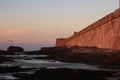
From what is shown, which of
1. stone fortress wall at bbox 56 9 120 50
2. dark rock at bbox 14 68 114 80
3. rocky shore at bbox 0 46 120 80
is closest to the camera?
dark rock at bbox 14 68 114 80

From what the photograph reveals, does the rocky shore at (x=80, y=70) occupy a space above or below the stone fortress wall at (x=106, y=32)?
below

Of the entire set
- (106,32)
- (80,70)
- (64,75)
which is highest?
(106,32)

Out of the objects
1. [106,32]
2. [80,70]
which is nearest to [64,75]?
[80,70]

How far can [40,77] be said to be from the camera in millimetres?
12859

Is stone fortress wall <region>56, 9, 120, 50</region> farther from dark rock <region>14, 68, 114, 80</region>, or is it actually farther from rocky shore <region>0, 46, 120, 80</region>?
dark rock <region>14, 68, 114, 80</region>

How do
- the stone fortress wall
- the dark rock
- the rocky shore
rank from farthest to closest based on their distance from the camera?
the stone fortress wall < the rocky shore < the dark rock

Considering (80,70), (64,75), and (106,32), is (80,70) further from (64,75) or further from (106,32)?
(106,32)

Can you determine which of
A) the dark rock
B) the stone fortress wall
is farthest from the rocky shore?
the stone fortress wall

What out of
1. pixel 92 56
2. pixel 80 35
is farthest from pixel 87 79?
pixel 80 35

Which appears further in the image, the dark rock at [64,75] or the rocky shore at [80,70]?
the rocky shore at [80,70]

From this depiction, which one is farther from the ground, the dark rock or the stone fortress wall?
the stone fortress wall

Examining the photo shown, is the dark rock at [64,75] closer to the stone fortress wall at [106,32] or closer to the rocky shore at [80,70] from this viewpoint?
the rocky shore at [80,70]

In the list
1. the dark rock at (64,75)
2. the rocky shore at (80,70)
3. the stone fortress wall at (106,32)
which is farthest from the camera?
the stone fortress wall at (106,32)

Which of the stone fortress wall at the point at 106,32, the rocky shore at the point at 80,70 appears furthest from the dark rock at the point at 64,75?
the stone fortress wall at the point at 106,32
